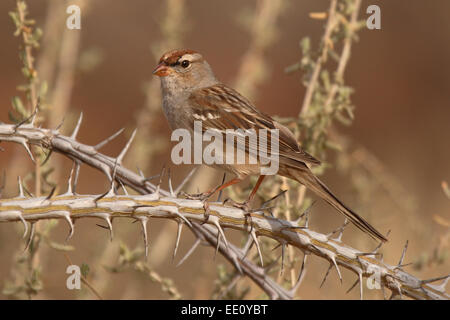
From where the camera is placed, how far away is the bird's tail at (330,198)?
10.0ft

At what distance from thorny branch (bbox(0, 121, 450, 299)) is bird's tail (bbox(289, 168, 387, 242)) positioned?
0.77 feet

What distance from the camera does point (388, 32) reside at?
1323 cm

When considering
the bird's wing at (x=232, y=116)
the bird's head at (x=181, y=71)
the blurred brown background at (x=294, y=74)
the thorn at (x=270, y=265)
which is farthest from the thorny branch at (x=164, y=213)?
the blurred brown background at (x=294, y=74)

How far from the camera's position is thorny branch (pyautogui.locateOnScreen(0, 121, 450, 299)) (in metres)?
2.51

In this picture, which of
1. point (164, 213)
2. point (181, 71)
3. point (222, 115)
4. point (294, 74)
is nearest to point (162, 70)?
point (181, 71)

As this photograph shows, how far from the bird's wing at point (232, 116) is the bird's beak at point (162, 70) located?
0.30 meters

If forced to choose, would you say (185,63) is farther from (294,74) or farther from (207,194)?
(294,74)

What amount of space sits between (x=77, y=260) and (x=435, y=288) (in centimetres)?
498

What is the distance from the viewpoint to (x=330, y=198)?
11.1 feet

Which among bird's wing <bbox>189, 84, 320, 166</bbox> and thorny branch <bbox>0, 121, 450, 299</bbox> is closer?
thorny branch <bbox>0, 121, 450, 299</bbox>

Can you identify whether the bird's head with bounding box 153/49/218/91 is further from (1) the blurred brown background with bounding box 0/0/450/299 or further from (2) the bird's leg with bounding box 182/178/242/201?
(1) the blurred brown background with bounding box 0/0/450/299

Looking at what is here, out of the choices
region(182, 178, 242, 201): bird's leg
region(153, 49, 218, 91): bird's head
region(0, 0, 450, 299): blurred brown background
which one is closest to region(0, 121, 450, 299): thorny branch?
region(182, 178, 242, 201): bird's leg

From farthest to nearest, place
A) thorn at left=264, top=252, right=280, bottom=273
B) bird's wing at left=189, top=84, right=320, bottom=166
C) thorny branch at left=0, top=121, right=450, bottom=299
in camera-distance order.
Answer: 1. bird's wing at left=189, top=84, right=320, bottom=166
2. thorn at left=264, top=252, right=280, bottom=273
3. thorny branch at left=0, top=121, right=450, bottom=299

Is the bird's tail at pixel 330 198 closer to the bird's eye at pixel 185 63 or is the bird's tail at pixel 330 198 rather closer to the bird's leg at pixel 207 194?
the bird's leg at pixel 207 194
